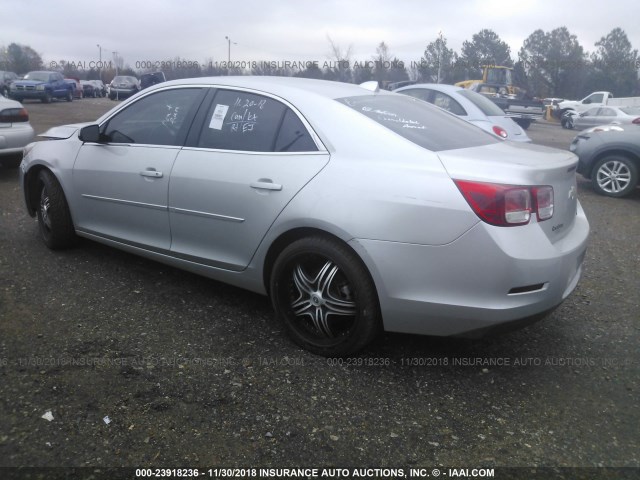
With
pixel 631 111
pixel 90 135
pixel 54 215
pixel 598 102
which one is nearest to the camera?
pixel 90 135

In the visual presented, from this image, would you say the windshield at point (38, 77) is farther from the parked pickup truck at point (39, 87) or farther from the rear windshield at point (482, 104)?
the rear windshield at point (482, 104)

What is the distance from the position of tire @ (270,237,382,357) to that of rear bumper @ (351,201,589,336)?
0.10m

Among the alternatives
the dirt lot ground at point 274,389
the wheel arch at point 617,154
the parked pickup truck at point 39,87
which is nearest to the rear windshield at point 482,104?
the wheel arch at point 617,154

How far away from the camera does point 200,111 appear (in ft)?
12.4

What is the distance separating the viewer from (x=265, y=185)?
321 cm

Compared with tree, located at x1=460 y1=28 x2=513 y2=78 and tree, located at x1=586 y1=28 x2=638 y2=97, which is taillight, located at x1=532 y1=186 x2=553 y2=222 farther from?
tree, located at x1=460 y1=28 x2=513 y2=78

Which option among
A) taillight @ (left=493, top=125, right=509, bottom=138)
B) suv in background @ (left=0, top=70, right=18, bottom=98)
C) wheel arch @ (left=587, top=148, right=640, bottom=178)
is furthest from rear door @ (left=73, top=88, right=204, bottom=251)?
suv in background @ (left=0, top=70, right=18, bottom=98)

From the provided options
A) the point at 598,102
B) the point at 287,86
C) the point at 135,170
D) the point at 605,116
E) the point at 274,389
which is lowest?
the point at 274,389

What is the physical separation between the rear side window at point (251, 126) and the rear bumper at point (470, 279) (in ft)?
2.69

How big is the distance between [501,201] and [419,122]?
973mm

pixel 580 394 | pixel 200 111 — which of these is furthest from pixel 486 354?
pixel 200 111

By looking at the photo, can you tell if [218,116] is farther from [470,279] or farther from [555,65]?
[555,65]

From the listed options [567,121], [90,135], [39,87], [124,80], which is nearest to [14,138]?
[90,135]

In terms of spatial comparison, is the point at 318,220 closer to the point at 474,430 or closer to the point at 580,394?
the point at 474,430
